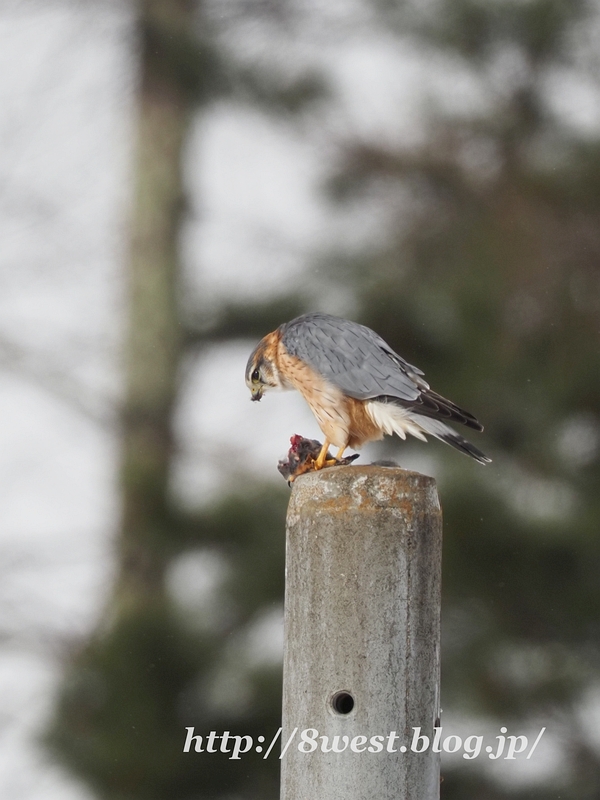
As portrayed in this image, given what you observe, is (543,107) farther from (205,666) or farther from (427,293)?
(205,666)

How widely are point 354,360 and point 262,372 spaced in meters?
0.33

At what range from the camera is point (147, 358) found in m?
5.12

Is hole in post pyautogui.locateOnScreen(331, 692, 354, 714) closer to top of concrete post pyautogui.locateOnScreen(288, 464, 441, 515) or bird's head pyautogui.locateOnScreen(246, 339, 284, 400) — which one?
top of concrete post pyautogui.locateOnScreen(288, 464, 441, 515)

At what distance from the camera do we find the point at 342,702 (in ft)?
5.33

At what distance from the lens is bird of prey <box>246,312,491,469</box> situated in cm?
200

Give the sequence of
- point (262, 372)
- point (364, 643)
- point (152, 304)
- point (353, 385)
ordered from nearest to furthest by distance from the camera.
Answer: point (364, 643)
point (353, 385)
point (262, 372)
point (152, 304)

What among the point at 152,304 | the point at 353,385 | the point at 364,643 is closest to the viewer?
the point at 364,643

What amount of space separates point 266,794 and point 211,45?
3.33 metres

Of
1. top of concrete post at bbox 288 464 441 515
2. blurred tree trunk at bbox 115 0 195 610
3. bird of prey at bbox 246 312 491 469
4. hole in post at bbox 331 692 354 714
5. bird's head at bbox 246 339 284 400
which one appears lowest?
hole in post at bbox 331 692 354 714

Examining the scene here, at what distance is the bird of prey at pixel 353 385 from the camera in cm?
200

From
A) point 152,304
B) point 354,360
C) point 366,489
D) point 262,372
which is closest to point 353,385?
point 354,360

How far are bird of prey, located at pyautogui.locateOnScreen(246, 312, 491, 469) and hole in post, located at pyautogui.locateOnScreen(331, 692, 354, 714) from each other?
506 mm

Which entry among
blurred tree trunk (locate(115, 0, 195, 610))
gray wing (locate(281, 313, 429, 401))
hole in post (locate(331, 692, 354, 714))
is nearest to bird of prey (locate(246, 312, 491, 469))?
gray wing (locate(281, 313, 429, 401))

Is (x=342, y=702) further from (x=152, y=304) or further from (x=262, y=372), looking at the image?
(x=152, y=304)
